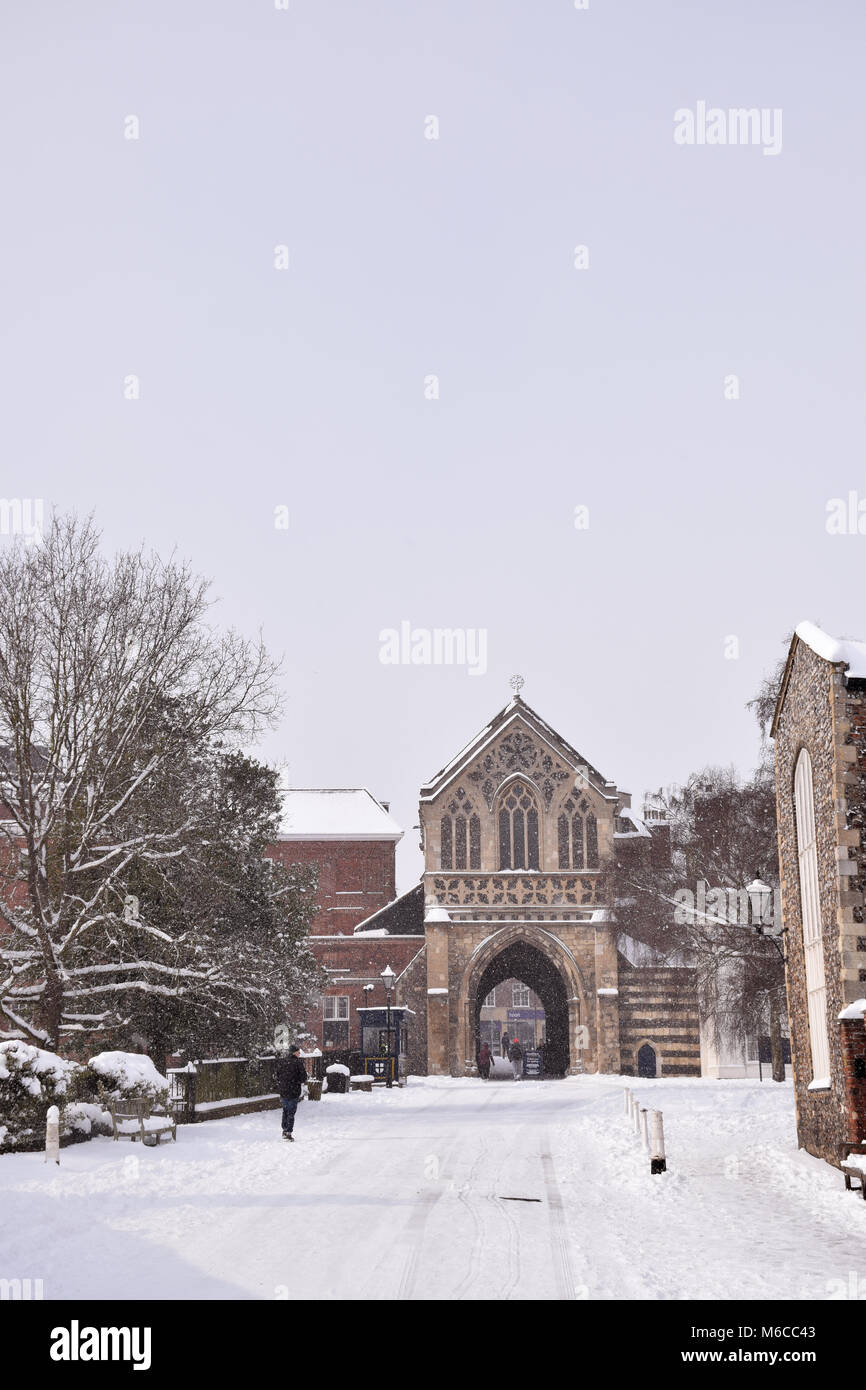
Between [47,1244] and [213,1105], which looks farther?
[213,1105]

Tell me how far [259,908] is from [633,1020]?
22.6 meters

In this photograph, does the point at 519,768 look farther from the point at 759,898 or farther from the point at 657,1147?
the point at 657,1147

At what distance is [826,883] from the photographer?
59.9 feet

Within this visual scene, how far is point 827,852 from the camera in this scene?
18.1 meters

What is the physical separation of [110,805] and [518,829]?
28761mm

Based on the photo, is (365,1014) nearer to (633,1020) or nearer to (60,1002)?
(633,1020)

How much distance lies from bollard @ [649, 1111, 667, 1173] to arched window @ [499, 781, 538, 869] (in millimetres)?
36197

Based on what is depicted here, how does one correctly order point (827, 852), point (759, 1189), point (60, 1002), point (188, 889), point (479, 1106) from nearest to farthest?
point (759, 1189) → point (827, 852) → point (60, 1002) → point (188, 889) → point (479, 1106)

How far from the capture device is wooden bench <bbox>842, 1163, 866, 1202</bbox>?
49.0ft

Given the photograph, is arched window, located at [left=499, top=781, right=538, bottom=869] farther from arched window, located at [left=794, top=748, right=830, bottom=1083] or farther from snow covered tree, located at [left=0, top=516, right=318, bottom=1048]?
arched window, located at [left=794, top=748, right=830, bottom=1083]

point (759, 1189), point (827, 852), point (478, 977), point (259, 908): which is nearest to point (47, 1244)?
point (759, 1189)

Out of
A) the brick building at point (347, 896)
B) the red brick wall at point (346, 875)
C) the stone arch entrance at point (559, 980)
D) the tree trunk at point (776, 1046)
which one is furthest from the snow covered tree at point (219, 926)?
the red brick wall at point (346, 875)

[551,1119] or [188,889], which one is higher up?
[188,889]

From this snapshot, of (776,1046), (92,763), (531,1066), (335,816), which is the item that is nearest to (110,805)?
(92,763)
